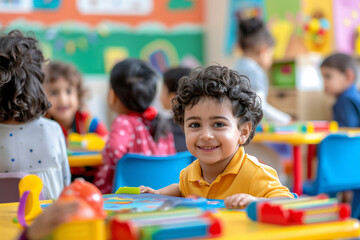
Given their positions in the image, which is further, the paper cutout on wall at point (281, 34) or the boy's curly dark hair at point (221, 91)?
the paper cutout on wall at point (281, 34)

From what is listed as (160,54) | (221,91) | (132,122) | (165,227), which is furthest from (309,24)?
(165,227)

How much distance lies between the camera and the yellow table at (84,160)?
2.38m

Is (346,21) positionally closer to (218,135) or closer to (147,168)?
(147,168)

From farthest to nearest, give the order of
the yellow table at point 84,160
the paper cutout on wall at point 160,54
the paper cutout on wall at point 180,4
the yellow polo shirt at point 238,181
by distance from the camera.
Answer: the paper cutout on wall at point 180,4 < the paper cutout on wall at point 160,54 < the yellow table at point 84,160 < the yellow polo shirt at point 238,181

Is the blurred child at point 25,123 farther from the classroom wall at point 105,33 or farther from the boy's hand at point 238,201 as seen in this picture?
the classroom wall at point 105,33

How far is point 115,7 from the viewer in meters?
5.96

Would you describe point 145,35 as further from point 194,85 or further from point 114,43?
point 194,85

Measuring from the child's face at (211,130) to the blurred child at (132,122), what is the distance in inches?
38.3

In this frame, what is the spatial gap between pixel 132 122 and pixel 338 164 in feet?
3.96

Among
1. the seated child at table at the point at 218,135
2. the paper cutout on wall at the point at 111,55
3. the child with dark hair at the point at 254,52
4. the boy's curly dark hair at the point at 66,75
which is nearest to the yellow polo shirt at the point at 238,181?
the seated child at table at the point at 218,135

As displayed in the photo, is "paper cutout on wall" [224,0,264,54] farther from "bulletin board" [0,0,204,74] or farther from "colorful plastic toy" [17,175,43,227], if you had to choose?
"colorful plastic toy" [17,175,43,227]

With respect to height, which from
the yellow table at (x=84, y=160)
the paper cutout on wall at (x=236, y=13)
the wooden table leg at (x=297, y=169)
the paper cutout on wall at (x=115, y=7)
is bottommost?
the wooden table leg at (x=297, y=169)

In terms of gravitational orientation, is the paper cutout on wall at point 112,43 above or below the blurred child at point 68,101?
above

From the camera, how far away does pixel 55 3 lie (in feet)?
18.7
